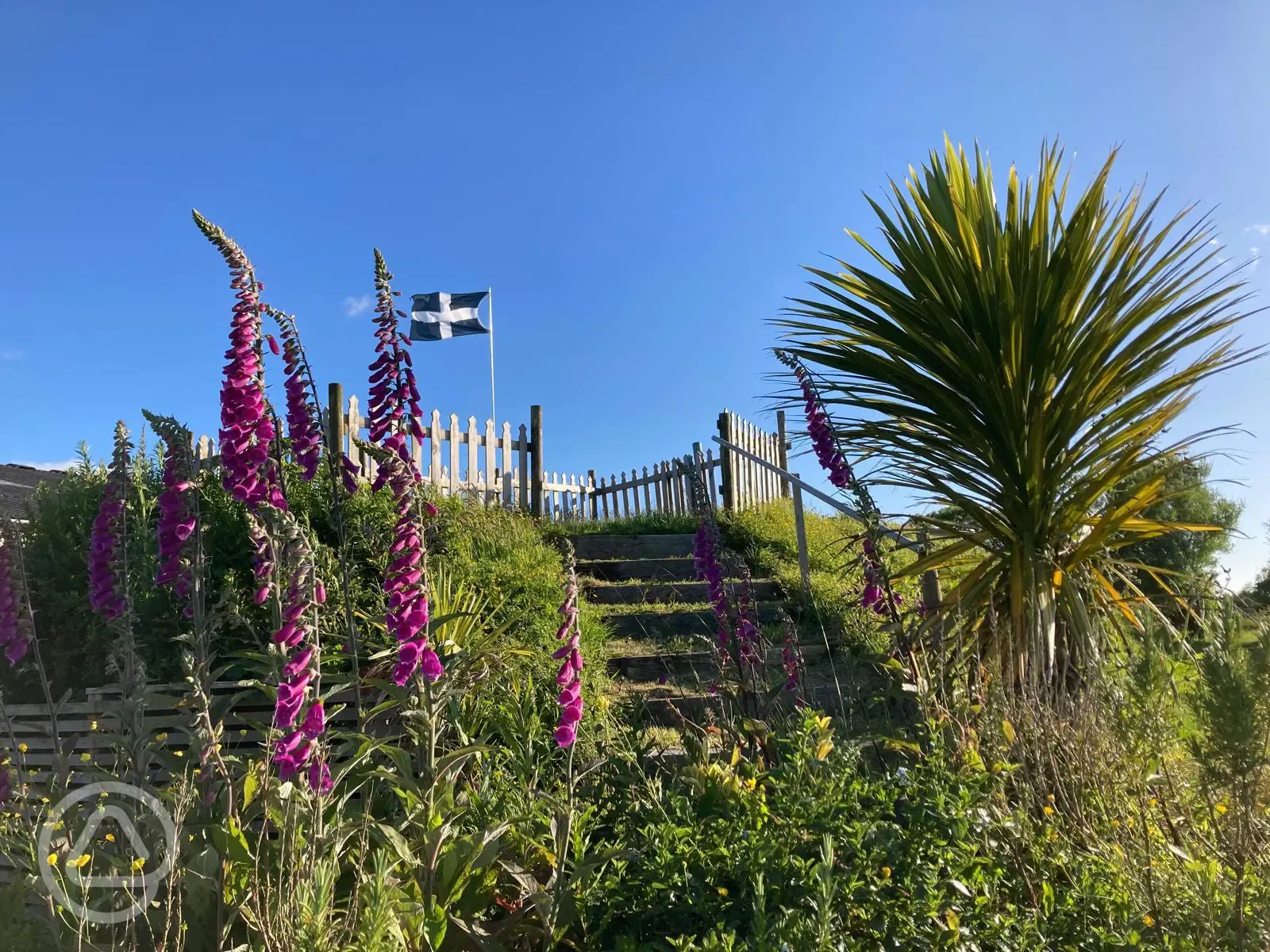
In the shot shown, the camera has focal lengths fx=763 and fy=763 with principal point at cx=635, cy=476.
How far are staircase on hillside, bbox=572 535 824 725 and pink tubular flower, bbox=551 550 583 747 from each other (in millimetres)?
1158

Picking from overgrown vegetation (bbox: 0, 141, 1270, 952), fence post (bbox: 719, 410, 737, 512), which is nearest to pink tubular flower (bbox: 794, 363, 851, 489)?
overgrown vegetation (bbox: 0, 141, 1270, 952)

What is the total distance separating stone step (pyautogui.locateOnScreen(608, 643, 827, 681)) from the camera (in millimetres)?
4984

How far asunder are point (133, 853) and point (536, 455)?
9772 mm

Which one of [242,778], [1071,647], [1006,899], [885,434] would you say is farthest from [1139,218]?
[242,778]

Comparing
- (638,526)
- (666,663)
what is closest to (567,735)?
(666,663)

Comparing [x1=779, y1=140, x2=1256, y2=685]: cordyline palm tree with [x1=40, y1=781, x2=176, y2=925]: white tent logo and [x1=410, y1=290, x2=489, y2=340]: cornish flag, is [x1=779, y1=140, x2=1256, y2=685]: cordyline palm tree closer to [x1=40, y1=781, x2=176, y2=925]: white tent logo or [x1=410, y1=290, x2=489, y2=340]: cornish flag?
[x1=40, y1=781, x2=176, y2=925]: white tent logo

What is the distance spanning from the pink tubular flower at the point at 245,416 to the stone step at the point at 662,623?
396 cm

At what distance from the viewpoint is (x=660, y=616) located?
20.2 ft

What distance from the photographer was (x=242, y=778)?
2.29m

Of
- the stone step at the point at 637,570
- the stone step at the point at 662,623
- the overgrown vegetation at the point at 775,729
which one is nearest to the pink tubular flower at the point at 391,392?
the overgrown vegetation at the point at 775,729

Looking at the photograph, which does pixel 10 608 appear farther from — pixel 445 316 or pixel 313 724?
pixel 445 316

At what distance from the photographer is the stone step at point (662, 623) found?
5973 mm

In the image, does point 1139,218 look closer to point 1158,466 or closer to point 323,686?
point 1158,466

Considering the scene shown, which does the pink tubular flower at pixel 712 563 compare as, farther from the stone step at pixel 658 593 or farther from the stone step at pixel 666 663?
the stone step at pixel 658 593
